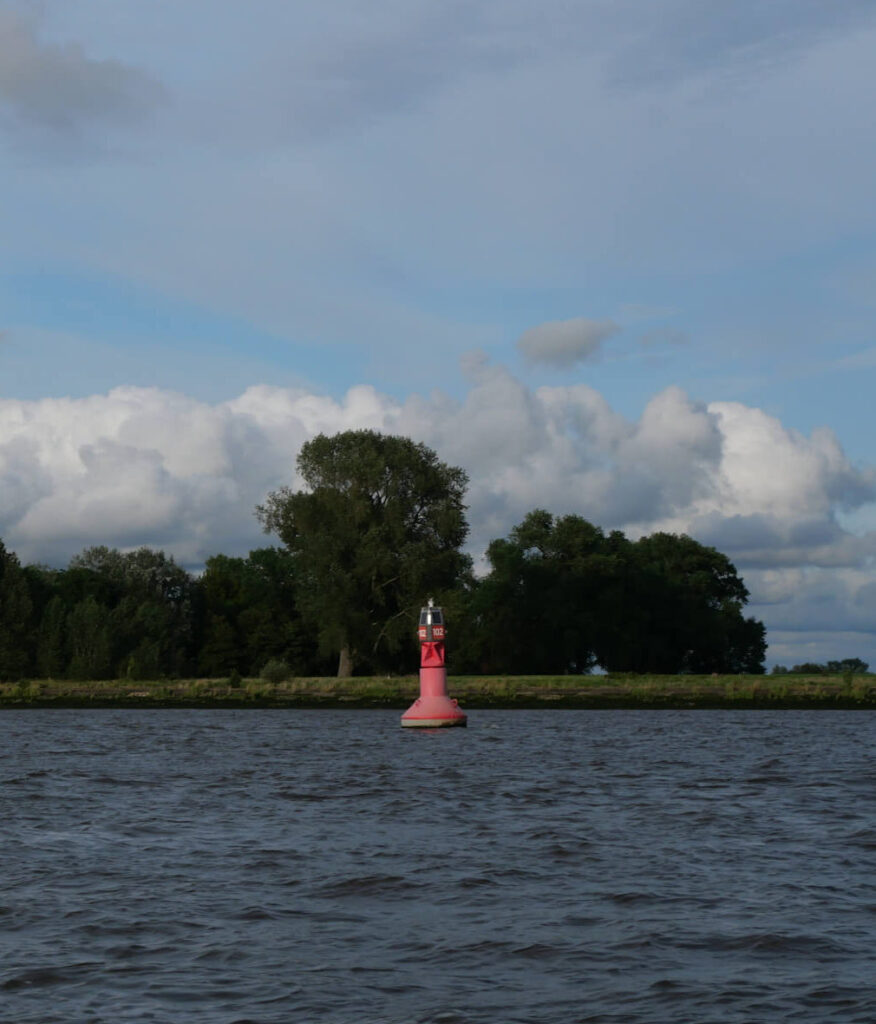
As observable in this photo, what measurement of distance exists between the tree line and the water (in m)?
48.5

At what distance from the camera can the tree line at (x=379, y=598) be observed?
78062 millimetres

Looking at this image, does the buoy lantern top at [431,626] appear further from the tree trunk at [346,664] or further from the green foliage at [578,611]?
the green foliage at [578,611]

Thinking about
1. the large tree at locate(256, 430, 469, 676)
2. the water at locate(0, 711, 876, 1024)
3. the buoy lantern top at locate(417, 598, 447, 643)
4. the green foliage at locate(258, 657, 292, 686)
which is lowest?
the water at locate(0, 711, 876, 1024)

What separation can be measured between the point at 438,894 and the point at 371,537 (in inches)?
2507

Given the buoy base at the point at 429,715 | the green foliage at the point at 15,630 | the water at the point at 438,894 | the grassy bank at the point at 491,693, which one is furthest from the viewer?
the green foliage at the point at 15,630

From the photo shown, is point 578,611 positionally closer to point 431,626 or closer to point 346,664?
point 346,664

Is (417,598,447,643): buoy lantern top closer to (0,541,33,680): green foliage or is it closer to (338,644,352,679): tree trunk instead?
(338,644,352,679): tree trunk

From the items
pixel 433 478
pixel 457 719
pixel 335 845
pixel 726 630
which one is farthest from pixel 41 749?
pixel 726 630

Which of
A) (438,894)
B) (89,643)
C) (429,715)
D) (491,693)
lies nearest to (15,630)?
(89,643)

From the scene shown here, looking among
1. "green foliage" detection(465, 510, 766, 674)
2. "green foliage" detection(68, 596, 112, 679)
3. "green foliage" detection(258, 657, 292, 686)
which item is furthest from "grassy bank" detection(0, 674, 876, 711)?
"green foliage" detection(465, 510, 766, 674)

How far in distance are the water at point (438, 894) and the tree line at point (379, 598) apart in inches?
1910

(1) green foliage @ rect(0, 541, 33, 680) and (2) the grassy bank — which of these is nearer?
(2) the grassy bank

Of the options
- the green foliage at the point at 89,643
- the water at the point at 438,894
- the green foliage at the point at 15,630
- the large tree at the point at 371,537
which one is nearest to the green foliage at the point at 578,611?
the large tree at the point at 371,537

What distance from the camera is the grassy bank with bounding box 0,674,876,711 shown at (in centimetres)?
6519
